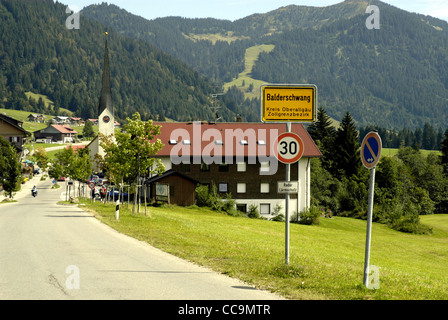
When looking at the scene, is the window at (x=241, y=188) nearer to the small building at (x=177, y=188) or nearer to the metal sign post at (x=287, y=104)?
the small building at (x=177, y=188)

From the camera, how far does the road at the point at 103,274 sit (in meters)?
9.46

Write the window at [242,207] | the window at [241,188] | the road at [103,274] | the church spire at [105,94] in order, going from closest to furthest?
1. the road at [103,274]
2. the window at [242,207]
3. the window at [241,188]
4. the church spire at [105,94]

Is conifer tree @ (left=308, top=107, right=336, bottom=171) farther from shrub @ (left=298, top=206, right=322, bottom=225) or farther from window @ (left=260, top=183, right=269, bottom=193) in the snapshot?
shrub @ (left=298, top=206, right=322, bottom=225)

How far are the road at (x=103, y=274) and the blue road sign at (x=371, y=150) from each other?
339 centimetres

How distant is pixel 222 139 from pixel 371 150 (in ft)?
179

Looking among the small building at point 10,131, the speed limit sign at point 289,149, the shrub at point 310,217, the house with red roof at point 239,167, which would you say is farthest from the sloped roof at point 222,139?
the small building at point 10,131

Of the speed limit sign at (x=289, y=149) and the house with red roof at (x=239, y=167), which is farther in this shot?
the house with red roof at (x=239, y=167)

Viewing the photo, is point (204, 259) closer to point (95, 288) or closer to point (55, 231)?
point (95, 288)

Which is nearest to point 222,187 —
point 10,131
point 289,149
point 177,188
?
point 177,188

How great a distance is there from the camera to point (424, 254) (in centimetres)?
3566

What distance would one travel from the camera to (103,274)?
1148 cm

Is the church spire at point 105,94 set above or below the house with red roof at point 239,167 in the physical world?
above

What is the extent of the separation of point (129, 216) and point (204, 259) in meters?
17.2

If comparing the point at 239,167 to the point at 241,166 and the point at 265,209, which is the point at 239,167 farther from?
the point at 265,209
